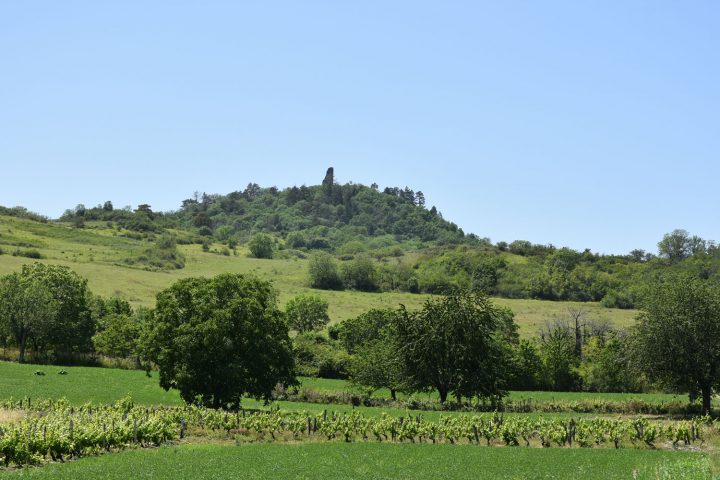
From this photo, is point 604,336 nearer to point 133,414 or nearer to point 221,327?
point 221,327

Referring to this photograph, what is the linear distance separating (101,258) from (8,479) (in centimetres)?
13306

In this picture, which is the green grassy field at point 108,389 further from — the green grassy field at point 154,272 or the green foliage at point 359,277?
the green foliage at point 359,277

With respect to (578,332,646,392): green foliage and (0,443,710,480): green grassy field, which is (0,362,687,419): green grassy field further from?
(0,443,710,480): green grassy field

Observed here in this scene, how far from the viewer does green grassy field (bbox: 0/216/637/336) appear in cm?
12150

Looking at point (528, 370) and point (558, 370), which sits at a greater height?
point (558, 370)

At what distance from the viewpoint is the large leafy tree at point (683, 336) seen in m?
53.6

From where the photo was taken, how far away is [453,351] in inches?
2584

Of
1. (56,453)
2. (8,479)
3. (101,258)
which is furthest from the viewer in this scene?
(101,258)

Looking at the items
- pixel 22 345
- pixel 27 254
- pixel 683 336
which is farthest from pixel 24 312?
pixel 27 254

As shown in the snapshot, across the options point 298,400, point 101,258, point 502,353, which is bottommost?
point 298,400

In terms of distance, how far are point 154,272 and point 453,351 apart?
3756 inches

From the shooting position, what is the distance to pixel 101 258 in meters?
153

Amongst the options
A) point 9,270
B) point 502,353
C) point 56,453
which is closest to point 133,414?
point 56,453

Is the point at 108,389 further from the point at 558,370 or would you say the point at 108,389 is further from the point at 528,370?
the point at 558,370
